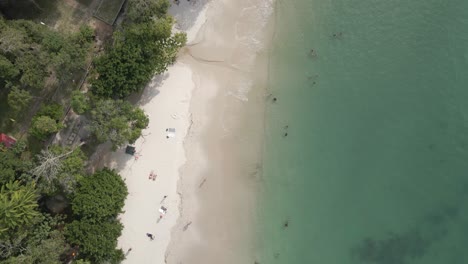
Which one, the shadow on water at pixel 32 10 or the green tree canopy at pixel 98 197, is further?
the shadow on water at pixel 32 10

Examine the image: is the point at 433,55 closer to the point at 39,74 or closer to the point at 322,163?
the point at 322,163

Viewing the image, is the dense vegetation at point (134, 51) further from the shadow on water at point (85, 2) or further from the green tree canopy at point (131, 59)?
the shadow on water at point (85, 2)

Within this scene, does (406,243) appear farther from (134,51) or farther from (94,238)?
(134,51)

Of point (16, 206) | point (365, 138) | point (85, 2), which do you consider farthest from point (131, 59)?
point (365, 138)

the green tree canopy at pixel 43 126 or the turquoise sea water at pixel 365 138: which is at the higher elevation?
the turquoise sea water at pixel 365 138

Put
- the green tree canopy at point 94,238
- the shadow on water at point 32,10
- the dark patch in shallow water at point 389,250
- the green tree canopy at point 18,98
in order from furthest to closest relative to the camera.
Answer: the dark patch in shallow water at point 389,250 < the shadow on water at point 32,10 < the green tree canopy at point 94,238 < the green tree canopy at point 18,98

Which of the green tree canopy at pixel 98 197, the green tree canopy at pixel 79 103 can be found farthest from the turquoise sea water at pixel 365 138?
the green tree canopy at pixel 79 103

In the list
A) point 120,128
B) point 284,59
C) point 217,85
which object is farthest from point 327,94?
point 120,128
